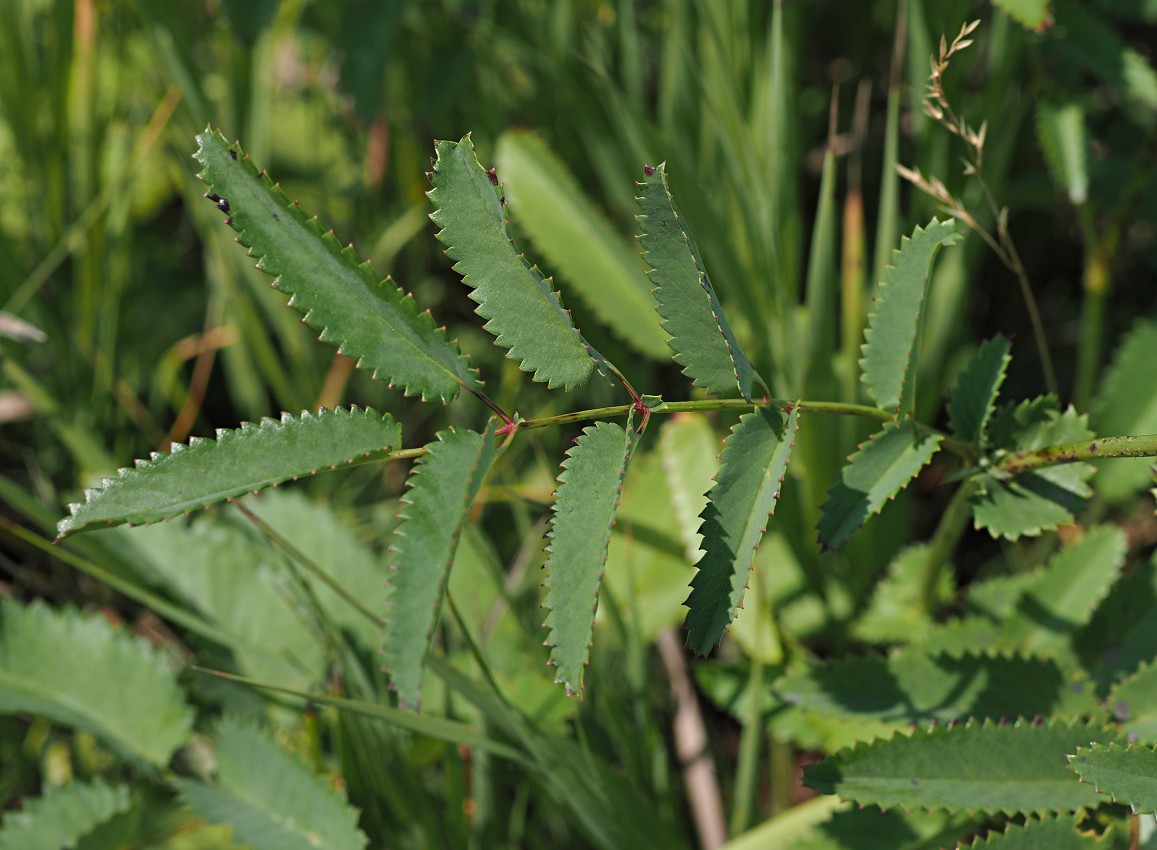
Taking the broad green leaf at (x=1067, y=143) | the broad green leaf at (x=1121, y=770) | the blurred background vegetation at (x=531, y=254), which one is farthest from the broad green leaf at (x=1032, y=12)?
the broad green leaf at (x=1121, y=770)

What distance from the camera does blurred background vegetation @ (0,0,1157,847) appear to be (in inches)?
47.4

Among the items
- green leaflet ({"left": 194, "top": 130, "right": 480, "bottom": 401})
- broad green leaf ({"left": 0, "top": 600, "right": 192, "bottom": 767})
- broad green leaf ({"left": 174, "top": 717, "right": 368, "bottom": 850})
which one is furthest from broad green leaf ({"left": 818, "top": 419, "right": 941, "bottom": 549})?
broad green leaf ({"left": 0, "top": 600, "right": 192, "bottom": 767})

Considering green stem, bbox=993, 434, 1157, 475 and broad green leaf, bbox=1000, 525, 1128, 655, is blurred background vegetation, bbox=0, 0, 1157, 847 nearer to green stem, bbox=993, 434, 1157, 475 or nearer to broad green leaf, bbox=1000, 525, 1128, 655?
broad green leaf, bbox=1000, 525, 1128, 655

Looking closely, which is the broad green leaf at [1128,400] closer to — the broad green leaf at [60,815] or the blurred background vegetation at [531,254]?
the blurred background vegetation at [531,254]

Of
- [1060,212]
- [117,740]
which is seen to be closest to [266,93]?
[117,740]

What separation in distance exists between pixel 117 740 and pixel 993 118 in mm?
1303

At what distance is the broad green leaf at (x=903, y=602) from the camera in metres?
1.22

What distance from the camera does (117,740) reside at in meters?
1.17

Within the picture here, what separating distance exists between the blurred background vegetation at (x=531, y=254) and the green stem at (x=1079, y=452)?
40 centimetres

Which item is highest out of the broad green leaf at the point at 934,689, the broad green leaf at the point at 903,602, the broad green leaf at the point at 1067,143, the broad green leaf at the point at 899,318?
the broad green leaf at the point at 1067,143

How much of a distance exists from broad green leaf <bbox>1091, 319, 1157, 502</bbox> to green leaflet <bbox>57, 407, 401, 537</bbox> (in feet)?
3.22

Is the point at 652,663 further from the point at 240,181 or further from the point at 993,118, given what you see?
the point at 240,181

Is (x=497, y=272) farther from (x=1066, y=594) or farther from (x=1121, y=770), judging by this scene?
(x=1066, y=594)

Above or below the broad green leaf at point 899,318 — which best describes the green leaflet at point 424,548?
below
